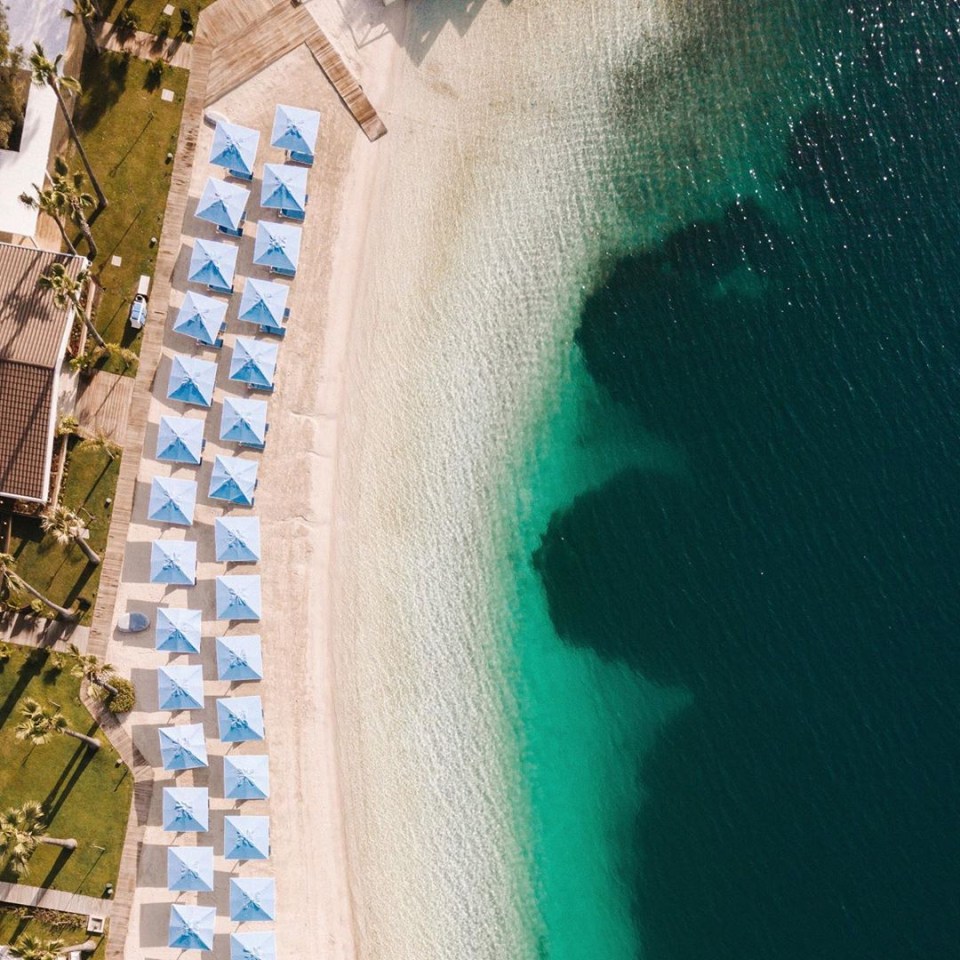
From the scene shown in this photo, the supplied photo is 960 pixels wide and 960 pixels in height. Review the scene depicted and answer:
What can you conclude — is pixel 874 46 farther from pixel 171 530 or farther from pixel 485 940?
pixel 485 940

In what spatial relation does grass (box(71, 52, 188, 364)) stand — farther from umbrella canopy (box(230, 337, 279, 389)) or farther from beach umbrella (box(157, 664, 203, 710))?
beach umbrella (box(157, 664, 203, 710))

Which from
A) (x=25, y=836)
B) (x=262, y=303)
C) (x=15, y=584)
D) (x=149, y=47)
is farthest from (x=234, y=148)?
(x=25, y=836)

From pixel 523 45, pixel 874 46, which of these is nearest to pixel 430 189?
pixel 523 45

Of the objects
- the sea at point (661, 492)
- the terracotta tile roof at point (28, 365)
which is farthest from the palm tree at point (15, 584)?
the sea at point (661, 492)

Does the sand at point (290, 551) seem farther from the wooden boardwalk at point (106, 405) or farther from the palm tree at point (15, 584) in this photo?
the palm tree at point (15, 584)

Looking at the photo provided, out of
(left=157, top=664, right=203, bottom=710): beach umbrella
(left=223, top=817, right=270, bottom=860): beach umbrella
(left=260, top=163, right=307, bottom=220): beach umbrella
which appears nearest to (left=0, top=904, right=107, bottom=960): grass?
(left=223, top=817, right=270, bottom=860): beach umbrella
